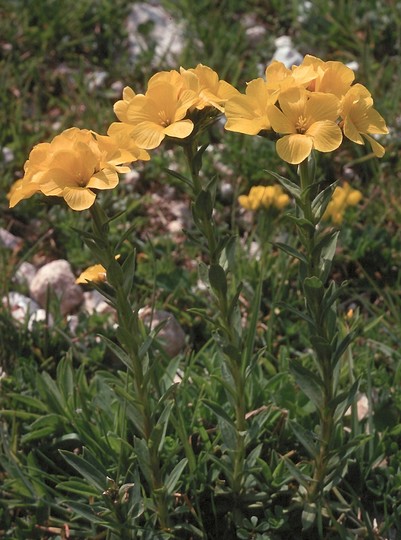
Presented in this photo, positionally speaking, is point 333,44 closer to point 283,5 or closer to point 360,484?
point 283,5

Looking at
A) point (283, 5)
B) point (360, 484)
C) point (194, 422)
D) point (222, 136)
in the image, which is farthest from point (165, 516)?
point (283, 5)

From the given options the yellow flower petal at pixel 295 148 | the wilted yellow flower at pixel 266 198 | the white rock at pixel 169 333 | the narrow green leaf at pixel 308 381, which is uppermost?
the yellow flower petal at pixel 295 148

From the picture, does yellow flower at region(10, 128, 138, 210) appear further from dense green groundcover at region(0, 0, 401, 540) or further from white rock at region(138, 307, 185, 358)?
white rock at region(138, 307, 185, 358)

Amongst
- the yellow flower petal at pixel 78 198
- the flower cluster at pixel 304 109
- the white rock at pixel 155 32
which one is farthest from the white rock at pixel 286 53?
the yellow flower petal at pixel 78 198

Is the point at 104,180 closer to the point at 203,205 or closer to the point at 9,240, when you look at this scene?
the point at 203,205

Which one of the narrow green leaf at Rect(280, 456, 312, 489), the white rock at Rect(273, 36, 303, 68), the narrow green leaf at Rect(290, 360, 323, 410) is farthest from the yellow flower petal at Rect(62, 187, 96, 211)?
the white rock at Rect(273, 36, 303, 68)

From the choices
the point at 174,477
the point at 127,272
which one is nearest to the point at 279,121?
the point at 127,272

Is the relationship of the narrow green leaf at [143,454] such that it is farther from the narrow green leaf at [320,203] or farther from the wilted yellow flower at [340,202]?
the wilted yellow flower at [340,202]
